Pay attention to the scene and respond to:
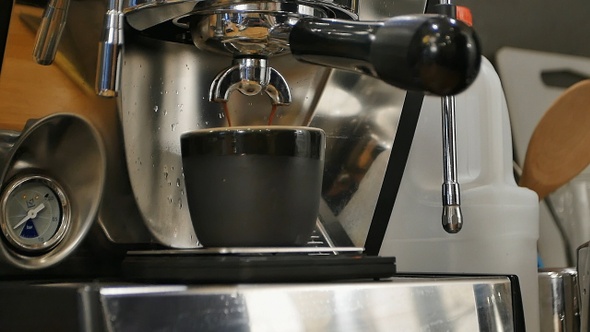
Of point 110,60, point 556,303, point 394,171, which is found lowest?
point 556,303

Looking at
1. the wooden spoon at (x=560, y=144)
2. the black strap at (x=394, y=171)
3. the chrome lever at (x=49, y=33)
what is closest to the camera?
the chrome lever at (x=49, y=33)

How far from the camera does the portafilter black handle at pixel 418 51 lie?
1.17 feet

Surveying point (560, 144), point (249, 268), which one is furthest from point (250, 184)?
point (560, 144)

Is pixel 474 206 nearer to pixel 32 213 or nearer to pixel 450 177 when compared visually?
pixel 450 177

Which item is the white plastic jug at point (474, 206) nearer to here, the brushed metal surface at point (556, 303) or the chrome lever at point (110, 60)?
the brushed metal surface at point (556, 303)

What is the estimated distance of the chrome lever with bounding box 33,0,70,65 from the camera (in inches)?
19.0

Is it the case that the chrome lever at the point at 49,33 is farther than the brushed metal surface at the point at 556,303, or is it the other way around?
the brushed metal surface at the point at 556,303

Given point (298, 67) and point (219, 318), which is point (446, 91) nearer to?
Answer: point (219, 318)

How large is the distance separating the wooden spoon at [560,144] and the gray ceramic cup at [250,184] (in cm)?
46

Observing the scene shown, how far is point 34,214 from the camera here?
0.52 meters

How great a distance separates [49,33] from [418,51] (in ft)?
0.76

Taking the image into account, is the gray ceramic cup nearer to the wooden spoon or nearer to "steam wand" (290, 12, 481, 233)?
"steam wand" (290, 12, 481, 233)

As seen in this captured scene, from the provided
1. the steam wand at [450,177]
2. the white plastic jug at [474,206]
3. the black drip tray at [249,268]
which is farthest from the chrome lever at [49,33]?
the white plastic jug at [474,206]

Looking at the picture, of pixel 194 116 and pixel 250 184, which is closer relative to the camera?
pixel 250 184
